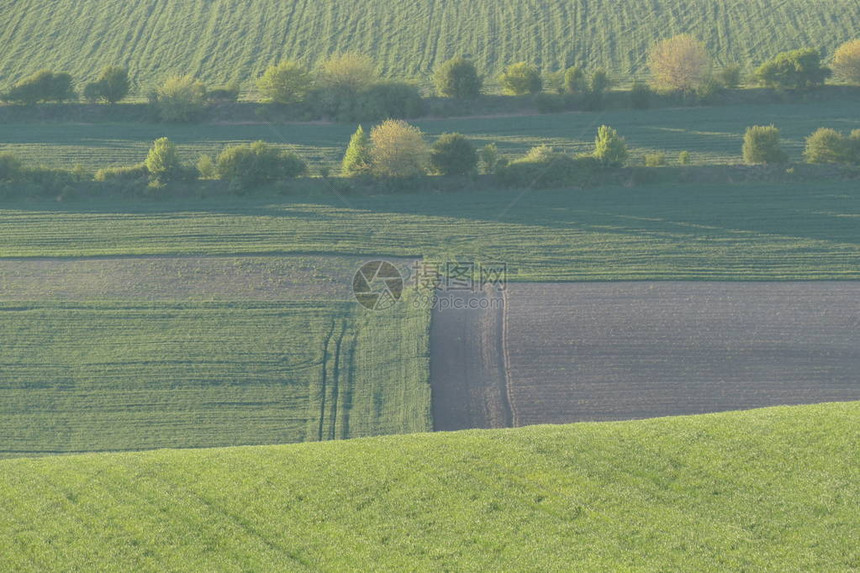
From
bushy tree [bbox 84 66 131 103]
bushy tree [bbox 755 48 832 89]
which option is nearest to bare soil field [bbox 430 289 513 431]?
bushy tree [bbox 755 48 832 89]

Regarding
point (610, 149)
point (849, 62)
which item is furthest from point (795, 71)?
point (610, 149)

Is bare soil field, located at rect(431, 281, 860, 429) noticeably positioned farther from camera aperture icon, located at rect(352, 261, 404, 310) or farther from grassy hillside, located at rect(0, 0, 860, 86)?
grassy hillside, located at rect(0, 0, 860, 86)

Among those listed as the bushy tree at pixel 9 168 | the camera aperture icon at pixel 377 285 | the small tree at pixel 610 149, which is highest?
the small tree at pixel 610 149

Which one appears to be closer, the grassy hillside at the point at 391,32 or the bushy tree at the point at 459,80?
the bushy tree at the point at 459,80

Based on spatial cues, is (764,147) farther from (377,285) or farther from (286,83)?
(286,83)

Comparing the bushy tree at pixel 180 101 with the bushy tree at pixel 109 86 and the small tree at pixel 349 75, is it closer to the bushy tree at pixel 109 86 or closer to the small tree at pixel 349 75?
the bushy tree at pixel 109 86

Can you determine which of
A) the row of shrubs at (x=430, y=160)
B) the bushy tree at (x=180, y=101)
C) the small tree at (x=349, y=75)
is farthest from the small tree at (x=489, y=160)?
the bushy tree at (x=180, y=101)
